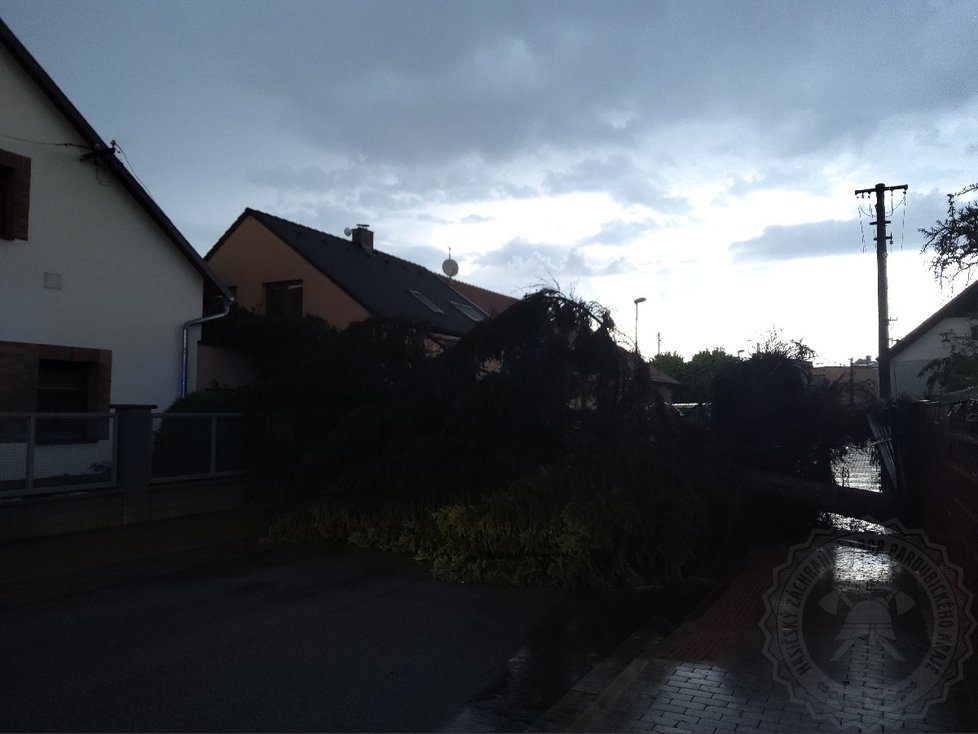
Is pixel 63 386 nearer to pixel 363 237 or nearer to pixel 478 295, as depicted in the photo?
pixel 363 237

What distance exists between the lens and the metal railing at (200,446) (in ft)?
40.3

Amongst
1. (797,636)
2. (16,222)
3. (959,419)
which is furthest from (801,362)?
(16,222)

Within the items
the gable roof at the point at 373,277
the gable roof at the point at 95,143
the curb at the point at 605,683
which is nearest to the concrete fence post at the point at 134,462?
the gable roof at the point at 95,143

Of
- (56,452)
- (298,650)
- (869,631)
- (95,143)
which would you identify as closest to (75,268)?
(95,143)

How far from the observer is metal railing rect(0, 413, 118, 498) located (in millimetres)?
10227

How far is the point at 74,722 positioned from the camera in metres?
4.89

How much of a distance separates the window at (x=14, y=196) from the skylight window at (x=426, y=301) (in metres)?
13.4

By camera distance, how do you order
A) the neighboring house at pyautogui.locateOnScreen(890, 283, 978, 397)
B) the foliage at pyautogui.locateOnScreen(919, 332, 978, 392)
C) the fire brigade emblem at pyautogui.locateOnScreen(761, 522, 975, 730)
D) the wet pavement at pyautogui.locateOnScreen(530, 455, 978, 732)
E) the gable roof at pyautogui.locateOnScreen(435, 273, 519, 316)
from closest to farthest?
the wet pavement at pyautogui.locateOnScreen(530, 455, 978, 732) → the fire brigade emblem at pyautogui.locateOnScreen(761, 522, 975, 730) → the foliage at pyautogui.locateOnScreen(919, 332, 978, 392) → the neighboring house at pyautogui.locateOnScreen(890, 283, 978, 397) → the gable roof at pyautogui.locateOnScreen(435, 273, 519, 316)

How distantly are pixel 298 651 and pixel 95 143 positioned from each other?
10899 millimetres

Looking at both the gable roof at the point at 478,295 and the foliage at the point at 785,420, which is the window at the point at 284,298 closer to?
the gable roof at the point at 478,295

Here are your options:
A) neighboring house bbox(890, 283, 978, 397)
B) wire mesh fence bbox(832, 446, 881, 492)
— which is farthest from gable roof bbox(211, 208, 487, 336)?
neighboring house bbox(890, 283, 978, 397)

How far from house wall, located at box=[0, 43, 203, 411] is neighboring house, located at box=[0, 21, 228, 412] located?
18 millimetres

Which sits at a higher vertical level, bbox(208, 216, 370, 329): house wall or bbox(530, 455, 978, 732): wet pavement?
bbox(208, 216, 370, 329): house wall

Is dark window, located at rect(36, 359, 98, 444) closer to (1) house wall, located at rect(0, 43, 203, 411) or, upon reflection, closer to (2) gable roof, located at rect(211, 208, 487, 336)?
(1) house wall, located at rect(0, 43, 203, 411)
